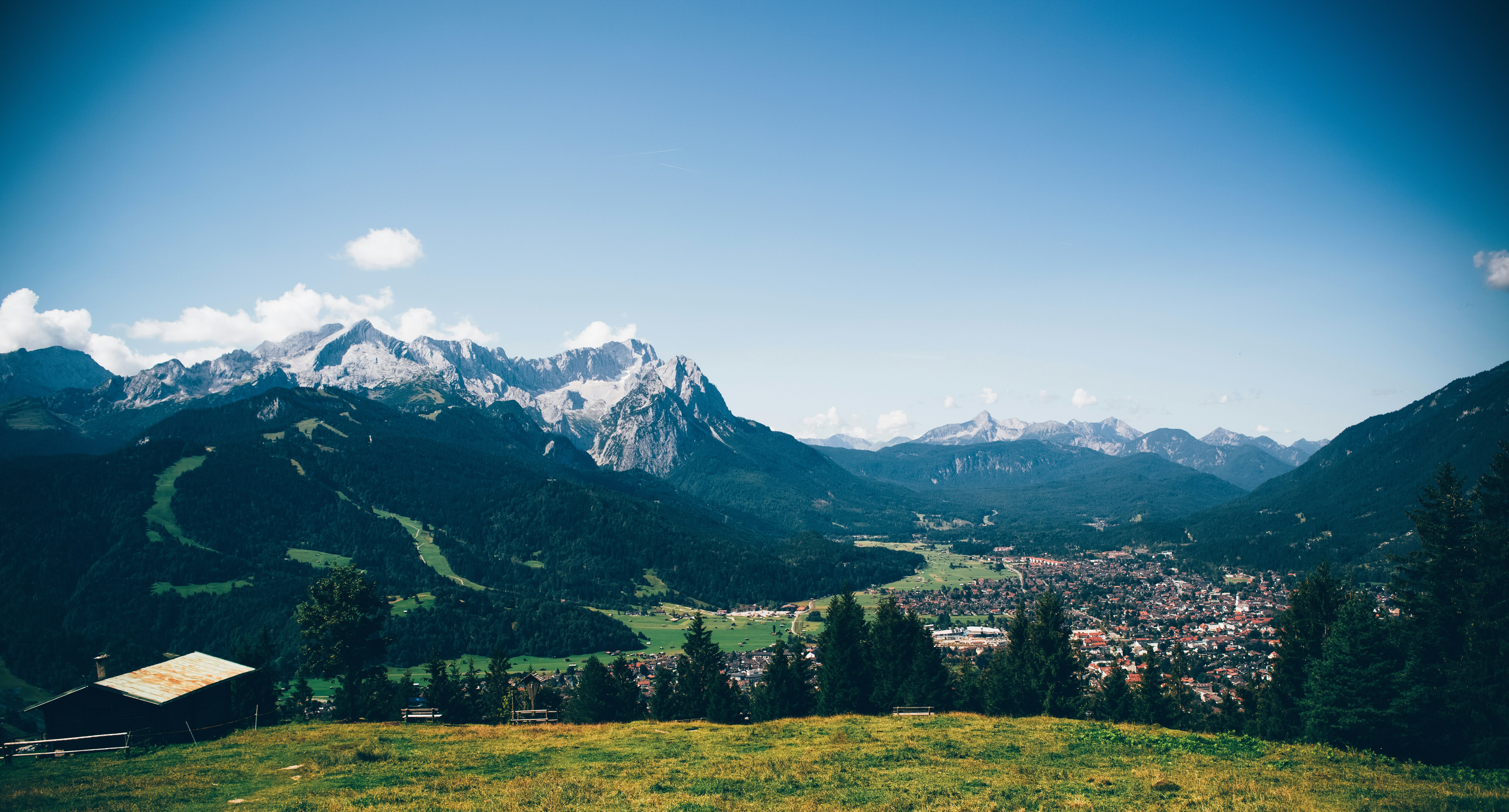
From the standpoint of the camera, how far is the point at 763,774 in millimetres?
28094

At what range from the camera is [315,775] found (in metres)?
29.7

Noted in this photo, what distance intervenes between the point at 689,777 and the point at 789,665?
Result: 34.7 m

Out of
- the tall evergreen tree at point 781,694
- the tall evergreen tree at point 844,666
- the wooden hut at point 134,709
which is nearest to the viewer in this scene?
the wooden hut at point 134,709

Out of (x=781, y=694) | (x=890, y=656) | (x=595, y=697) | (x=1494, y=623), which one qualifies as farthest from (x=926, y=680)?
(x=595, y=697)

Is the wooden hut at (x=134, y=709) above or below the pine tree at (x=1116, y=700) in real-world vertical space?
above

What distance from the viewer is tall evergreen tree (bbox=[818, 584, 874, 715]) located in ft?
189

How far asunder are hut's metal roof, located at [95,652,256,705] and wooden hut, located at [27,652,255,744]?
55 millimetres

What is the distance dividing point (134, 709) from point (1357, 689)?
241ft

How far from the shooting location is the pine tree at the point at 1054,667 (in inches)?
2202

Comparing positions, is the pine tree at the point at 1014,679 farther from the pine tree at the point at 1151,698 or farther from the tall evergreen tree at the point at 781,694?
the tall evergreen tree at the point at 781,694

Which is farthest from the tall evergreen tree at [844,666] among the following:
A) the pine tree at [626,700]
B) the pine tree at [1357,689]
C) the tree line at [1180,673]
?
the pine tree at [1357,689]

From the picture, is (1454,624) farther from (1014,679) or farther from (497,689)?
(497,689)

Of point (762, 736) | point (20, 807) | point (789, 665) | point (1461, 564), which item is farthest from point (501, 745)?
point (1461, 564)

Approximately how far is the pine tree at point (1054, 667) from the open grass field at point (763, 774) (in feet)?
57.2
